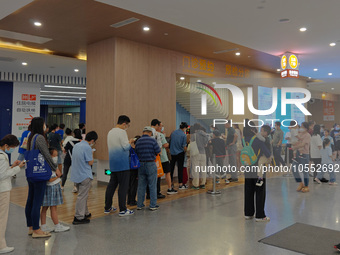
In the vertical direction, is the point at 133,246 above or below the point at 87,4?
below

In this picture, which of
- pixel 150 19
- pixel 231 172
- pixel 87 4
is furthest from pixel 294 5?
pixel 231 172

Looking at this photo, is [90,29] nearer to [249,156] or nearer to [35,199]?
[35,199]

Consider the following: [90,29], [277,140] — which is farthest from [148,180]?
[277,140]

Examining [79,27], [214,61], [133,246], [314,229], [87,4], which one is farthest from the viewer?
[214,61]

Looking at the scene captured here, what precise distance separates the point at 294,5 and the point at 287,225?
12.2 ft

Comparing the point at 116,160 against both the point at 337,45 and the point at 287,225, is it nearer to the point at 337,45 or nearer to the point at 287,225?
the point at 287,225

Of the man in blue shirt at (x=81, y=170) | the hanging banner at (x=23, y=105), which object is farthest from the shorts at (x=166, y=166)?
the hanging banner at (x=23, y=105)

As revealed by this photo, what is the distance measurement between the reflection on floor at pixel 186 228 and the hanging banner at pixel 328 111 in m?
11.3

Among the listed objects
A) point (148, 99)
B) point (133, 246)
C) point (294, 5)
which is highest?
point (294, 5)

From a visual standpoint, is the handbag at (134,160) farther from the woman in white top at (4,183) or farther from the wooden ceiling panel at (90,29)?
the wooden ceiling panel at (90,29)

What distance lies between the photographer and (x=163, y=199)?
239 inches

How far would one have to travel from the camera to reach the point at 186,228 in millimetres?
4336

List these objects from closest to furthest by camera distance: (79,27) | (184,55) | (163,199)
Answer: (163,199) → (79,27) → (184,55)

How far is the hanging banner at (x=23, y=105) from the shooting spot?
11.8 metres
